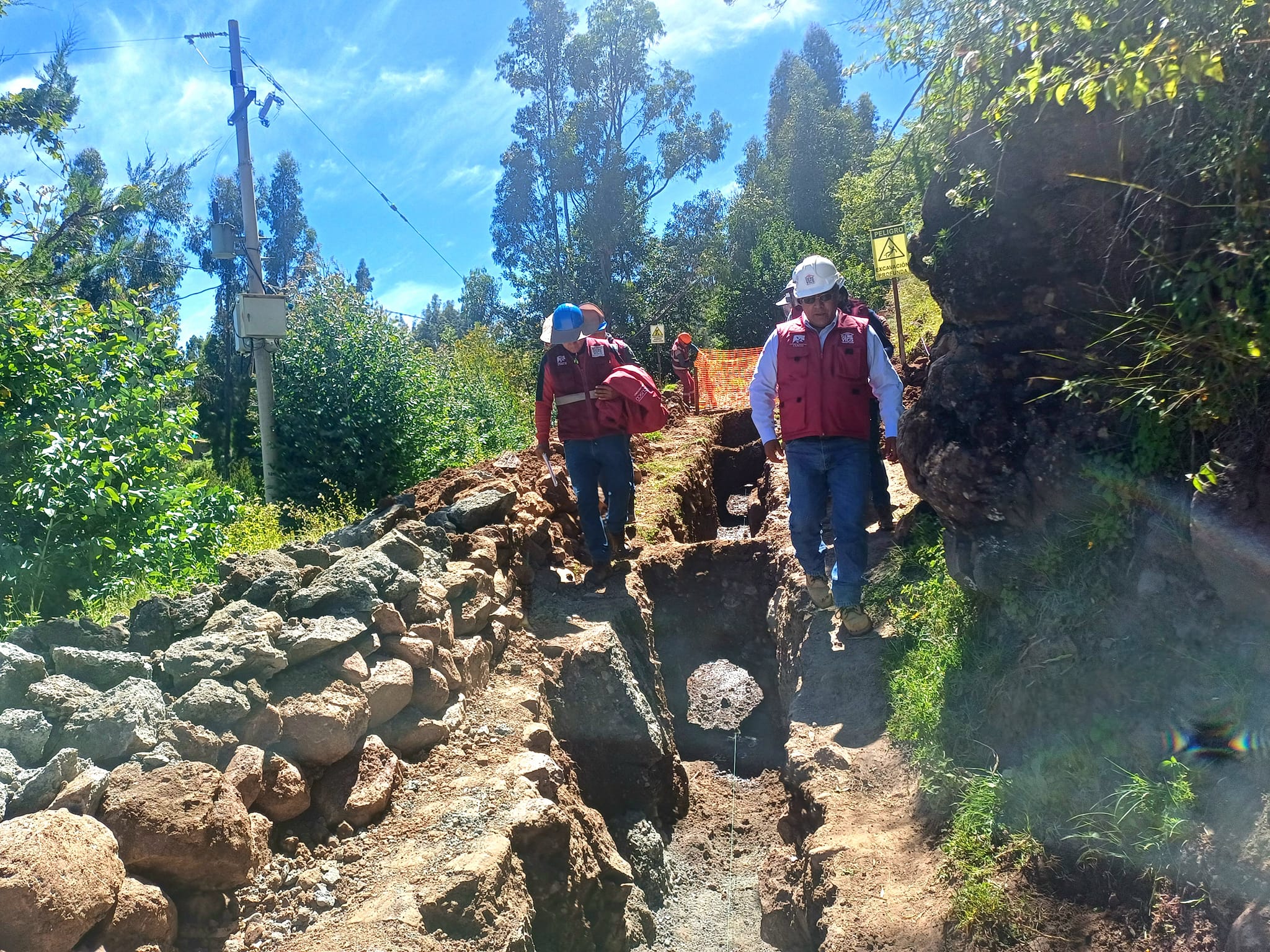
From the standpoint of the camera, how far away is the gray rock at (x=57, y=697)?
308cm

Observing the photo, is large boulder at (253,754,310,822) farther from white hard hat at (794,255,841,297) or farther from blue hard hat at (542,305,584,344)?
blue hard hat at (542,305,584,344)

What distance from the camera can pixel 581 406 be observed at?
6082mm

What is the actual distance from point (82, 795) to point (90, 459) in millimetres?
2995

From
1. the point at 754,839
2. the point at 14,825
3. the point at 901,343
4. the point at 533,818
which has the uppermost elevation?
the point at 901,343

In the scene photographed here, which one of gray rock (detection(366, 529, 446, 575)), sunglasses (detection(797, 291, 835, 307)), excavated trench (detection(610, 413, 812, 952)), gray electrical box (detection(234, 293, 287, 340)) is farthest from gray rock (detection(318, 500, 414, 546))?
gray electrical box (detection(234, 293, 287, 340))

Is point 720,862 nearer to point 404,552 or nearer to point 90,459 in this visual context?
point 404,552

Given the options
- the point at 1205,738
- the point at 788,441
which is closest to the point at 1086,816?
the point at 1205,738

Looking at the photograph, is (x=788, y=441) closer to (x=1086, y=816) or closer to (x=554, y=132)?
(x=1086, y=816)

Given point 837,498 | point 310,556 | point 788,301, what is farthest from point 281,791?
point 788,301

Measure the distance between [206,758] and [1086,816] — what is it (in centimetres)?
301

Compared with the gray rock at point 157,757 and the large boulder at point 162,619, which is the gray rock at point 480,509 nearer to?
the large boulder at point 162,619

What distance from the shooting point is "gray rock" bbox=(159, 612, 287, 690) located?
3.52 m

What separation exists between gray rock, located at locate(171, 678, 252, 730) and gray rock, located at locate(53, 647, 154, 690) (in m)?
0.22

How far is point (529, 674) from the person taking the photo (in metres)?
5.45
